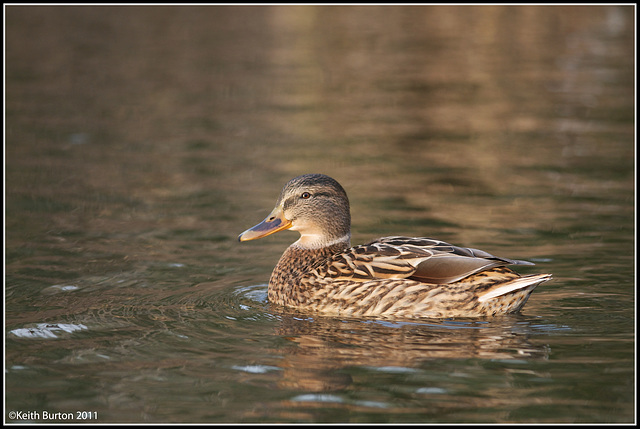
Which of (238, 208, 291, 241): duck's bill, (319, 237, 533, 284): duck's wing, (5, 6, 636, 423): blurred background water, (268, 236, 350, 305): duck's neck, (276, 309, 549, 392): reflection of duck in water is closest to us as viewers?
(5, 6, 636, 423): blurred background water

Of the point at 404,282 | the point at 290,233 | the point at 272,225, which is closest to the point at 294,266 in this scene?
the point at 272,225

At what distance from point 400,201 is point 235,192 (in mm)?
2120

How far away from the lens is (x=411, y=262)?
7574 mm

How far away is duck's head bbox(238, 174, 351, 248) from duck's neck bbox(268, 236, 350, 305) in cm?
14

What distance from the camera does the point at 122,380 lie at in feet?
20.5

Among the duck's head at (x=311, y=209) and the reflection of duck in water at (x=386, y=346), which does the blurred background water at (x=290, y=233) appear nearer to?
the reflection of duck in water at (x=386, y=346)

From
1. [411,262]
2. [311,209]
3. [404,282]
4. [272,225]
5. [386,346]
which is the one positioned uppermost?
[311,209]

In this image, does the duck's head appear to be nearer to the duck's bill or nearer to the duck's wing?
the duck's bill

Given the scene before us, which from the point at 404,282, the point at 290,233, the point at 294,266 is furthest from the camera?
the point at 290,233

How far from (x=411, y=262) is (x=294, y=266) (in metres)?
1.21

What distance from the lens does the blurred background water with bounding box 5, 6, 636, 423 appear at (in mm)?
6082

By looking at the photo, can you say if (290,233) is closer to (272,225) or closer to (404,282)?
(272,225)

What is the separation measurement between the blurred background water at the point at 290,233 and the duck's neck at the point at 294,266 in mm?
253

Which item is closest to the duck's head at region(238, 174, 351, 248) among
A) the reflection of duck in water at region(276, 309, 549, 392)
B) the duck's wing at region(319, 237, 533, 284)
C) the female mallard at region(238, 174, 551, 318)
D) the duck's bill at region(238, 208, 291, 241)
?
the duck's bill at region(238, 208, 291, 241)
